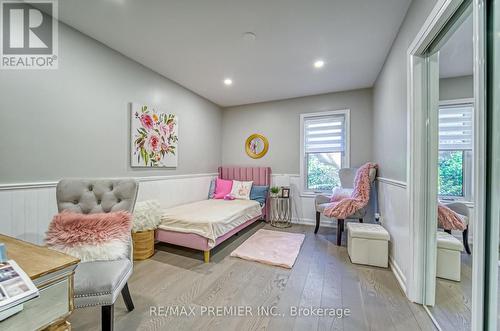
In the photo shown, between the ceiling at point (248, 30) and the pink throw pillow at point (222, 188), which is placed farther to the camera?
the pink throw pillow at point (222, 188)

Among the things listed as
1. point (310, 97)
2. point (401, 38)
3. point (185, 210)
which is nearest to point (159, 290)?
point (185, 210)

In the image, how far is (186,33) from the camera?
2127 mm

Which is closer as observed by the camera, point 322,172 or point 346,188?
point 346,188

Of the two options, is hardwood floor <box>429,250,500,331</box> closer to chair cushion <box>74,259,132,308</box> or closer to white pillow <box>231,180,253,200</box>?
chair cushion <box>74,259,132,308</box>

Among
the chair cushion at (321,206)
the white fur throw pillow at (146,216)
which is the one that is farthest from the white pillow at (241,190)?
the white fur throw pillow at (146,216)

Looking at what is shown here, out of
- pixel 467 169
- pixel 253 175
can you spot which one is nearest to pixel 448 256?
pixel 467 169

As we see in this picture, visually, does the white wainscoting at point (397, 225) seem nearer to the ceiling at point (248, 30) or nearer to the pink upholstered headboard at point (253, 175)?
the ceiling at point (248, 30)

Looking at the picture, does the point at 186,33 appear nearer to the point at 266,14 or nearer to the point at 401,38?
the point at 266,14

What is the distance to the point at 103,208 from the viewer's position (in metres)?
1.65

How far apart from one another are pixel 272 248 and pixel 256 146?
2274 mm

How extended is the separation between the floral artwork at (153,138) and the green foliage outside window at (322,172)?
2.54 meters

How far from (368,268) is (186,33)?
3.23 meters

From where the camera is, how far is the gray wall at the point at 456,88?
3.66 ft

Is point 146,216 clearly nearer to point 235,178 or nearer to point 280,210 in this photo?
point 235,178
